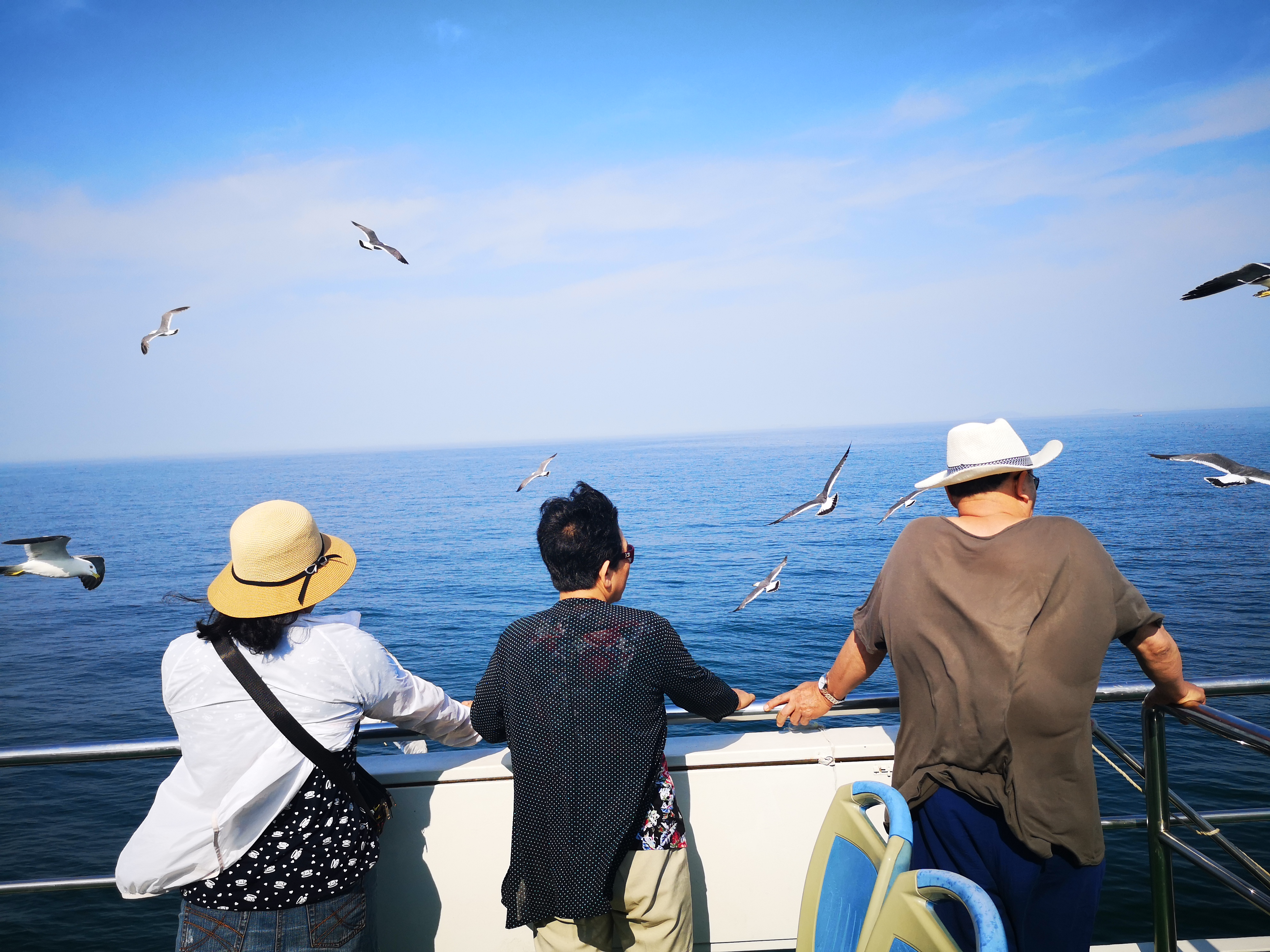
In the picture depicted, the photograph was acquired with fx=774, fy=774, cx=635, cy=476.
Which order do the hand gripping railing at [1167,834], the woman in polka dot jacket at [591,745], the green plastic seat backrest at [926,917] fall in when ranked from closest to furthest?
the green plastic seat backrest at [926,917] → the woman in polka dot jacket at [591,745] → the hand gripping railing at [1167,834]

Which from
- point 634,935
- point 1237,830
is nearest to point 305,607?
point 634,935

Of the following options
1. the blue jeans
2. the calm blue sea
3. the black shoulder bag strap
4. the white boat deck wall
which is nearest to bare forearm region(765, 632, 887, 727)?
the white boat deck wall

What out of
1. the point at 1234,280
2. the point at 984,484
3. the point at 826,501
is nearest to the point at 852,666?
the point at 984,484

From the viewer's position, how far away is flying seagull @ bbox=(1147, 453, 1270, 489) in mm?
3889

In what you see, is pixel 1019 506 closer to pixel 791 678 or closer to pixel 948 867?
pixel 948 867

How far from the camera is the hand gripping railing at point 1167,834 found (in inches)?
80.4

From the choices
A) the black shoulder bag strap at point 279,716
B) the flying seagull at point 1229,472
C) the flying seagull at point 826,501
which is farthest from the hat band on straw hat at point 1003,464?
the flying seagull at point 826,501

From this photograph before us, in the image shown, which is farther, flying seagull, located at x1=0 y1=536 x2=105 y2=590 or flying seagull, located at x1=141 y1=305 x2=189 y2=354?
flying seagull, located at x1=141 y1=305 x2=189 y2=354

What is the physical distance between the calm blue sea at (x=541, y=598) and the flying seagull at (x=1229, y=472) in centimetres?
112

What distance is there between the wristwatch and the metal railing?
0.02 meters

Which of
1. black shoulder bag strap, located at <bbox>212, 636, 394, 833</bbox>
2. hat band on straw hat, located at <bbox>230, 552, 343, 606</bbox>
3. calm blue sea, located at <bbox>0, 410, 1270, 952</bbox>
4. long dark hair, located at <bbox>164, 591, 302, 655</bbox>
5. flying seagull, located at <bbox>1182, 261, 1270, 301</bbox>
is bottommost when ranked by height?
calm blue sea, located at <bbox>0, 410, 1270, 952</bbox>

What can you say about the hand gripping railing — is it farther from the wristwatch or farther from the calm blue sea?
the calm blue sea

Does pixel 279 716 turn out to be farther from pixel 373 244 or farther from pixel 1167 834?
pixel 373 244

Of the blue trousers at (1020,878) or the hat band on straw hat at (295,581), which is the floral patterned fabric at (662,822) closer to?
the blue trousers at (1020,878)
